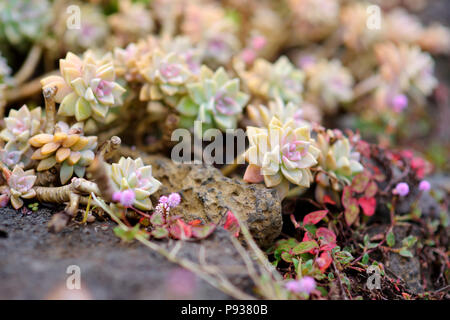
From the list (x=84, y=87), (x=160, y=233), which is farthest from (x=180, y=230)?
(x=84, y=87)

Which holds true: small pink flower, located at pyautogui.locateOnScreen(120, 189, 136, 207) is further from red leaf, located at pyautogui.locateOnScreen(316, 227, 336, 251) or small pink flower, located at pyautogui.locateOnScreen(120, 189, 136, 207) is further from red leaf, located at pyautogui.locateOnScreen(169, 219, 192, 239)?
red leaf, located at pyautogui.locateOnScreen(316, 227, 336, 251)

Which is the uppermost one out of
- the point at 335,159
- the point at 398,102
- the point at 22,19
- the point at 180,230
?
the point at 22,19

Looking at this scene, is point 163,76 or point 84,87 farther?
point 163,76

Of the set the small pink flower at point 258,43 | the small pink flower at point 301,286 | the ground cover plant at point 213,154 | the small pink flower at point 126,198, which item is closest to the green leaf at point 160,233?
the ground cover plant at point 213,154

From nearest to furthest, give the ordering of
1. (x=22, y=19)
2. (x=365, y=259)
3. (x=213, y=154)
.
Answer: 1. (x=365, y=259)
2. (x=213, y=154)
3. (x=22, y=19)

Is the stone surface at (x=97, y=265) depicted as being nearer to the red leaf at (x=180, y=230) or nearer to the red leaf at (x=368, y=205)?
the red leaf at (x=180, y=230)

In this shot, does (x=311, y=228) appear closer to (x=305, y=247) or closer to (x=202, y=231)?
(x=305, y=247)
